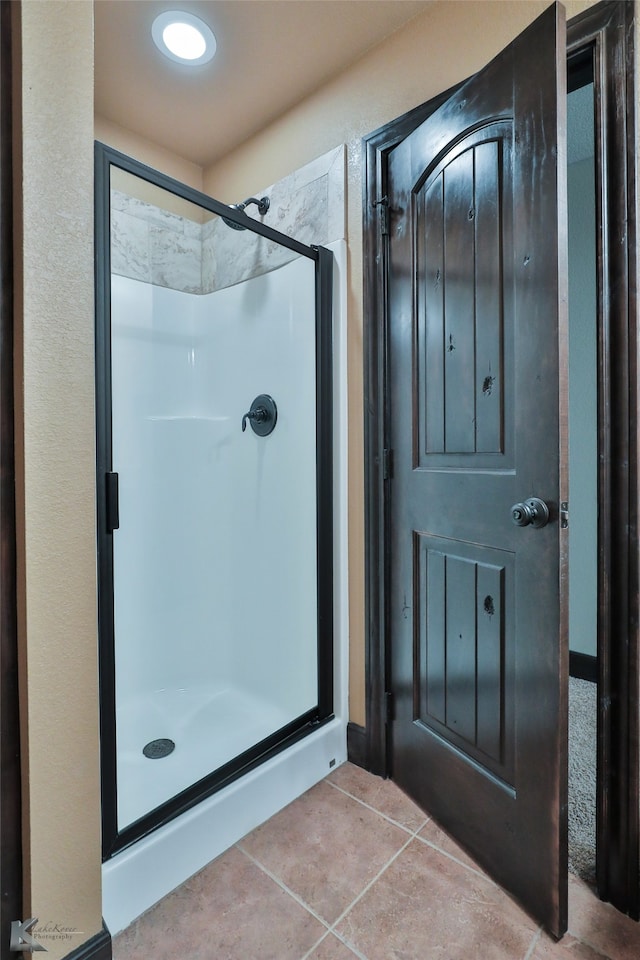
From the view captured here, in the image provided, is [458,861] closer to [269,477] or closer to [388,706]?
[388,706]

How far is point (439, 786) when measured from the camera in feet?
4.49

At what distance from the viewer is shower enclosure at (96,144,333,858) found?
166 cm

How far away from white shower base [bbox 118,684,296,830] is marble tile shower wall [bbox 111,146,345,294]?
1649 millimetres

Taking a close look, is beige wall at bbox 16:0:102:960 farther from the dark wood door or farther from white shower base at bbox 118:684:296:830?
the dark wood door

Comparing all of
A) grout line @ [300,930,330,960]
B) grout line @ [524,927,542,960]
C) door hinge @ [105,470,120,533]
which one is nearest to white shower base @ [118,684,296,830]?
grout line @ [300,930,330,960]

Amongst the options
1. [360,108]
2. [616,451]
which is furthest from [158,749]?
[360,108]

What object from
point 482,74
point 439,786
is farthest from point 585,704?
point 482,74

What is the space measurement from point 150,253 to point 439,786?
218 cm

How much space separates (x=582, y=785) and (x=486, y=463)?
3.69 feet

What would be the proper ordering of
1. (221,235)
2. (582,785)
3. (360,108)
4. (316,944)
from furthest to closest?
(221,235), (360,108), (582,785), (316,944)

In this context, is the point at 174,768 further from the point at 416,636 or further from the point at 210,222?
the point at 210,222

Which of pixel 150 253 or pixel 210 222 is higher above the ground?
pixel 210 222

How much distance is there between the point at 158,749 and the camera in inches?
63.9

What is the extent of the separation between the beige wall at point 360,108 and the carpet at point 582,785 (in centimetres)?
67
